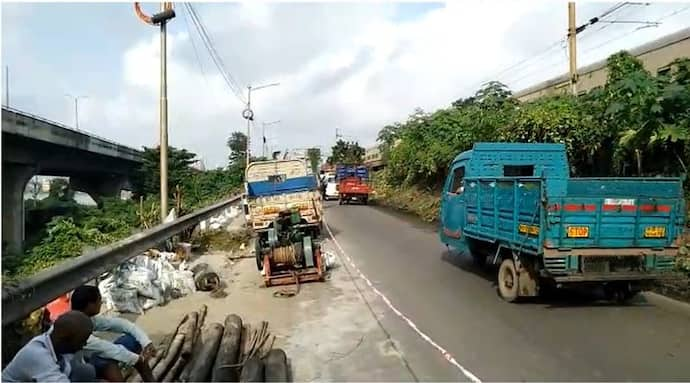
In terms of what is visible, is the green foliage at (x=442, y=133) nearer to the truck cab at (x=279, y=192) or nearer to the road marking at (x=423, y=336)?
the truck cab at (x=279, y=192)

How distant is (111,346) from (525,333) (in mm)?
4566

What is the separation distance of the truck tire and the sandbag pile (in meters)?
4.78

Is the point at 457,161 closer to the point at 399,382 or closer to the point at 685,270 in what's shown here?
the point at 685,270

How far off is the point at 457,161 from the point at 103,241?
829 cm

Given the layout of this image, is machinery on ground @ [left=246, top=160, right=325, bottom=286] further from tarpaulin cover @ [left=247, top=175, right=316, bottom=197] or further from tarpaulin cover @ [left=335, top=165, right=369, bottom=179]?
tarpaulin cover @ [left=335, top=165, right=369, bottom=179]

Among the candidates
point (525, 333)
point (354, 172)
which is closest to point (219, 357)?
point (525, 333)

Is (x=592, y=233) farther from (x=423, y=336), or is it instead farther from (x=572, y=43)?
(x=572, y=43)

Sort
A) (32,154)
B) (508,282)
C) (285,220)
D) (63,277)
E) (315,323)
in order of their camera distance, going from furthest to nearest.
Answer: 1. (32,154)
2. (285,220)
3. (508,282)
4. (315,323)
5. (63,277)

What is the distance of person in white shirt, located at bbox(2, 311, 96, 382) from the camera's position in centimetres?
357

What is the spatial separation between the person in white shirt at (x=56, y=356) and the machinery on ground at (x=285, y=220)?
21.3 feet

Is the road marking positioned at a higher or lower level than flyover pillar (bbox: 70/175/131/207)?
lower

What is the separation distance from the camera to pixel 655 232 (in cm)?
812

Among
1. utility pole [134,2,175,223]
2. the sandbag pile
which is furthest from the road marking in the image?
utility pole [134,2,175,223]

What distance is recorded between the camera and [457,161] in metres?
12.1
